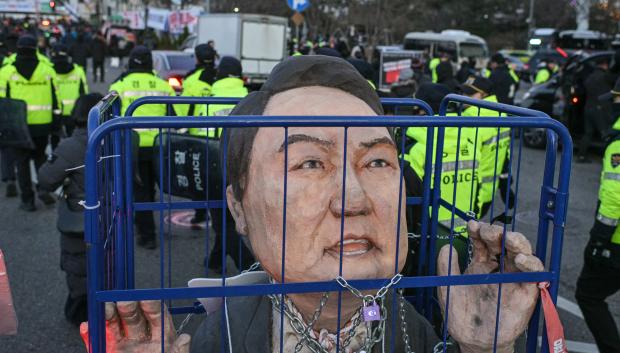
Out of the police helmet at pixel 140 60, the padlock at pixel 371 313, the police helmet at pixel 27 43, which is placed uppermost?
the police helmet at pixel 27 43

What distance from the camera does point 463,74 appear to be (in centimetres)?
1417

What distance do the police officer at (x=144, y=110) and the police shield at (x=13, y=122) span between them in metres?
1.30

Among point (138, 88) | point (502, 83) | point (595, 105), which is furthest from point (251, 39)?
point (138, 88)

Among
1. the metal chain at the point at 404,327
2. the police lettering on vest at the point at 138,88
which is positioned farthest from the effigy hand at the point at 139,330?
the police lettering on vest at the point at 138,88

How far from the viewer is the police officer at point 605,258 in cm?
376

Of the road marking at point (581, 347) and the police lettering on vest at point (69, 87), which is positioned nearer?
the road marking at point (581, 347)

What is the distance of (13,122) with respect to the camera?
283 inches

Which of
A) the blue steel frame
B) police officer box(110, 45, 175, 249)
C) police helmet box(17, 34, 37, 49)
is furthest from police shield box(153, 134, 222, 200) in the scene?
police helmet box(17, 34, 37, 49)

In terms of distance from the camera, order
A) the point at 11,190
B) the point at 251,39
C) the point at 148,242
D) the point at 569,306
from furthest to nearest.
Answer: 1. the point at 251,39
2. the point at 11,190
3. the point at 148,242
4. the point at 569,306

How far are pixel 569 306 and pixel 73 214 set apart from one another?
3814 millimetres

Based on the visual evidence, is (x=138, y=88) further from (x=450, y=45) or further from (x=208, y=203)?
(x=450, y=45)

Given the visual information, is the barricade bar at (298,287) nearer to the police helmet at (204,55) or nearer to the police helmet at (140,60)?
the police helmet at (140,60)

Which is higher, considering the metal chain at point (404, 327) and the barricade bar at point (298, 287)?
the barricade bar at point (298, 287)

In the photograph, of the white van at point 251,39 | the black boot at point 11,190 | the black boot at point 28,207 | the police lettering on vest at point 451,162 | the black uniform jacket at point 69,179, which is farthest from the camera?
the white van at point 251,39
